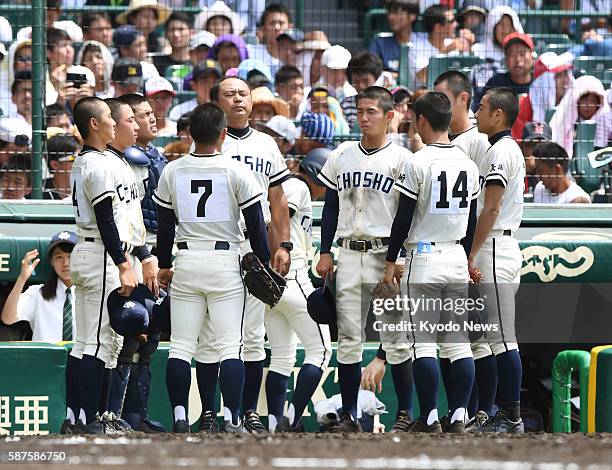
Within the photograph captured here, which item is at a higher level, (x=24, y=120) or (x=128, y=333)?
(x=24, y=120)

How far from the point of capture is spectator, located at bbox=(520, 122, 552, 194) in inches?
328

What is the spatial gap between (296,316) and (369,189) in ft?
2.85

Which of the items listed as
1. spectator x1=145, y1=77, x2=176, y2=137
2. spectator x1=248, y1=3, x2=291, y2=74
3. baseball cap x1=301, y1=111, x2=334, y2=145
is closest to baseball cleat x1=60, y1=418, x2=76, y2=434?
spectator x1=145, y1=77, x2=176, y2=137

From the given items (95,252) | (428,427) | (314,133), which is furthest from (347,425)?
(314,133)

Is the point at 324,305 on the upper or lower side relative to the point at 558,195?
lower

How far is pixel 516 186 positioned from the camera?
6.66m

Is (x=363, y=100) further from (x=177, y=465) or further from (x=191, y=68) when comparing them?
(x=191, y=68)

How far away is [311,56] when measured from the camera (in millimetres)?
9641

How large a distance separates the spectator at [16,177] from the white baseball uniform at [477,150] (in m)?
2.85

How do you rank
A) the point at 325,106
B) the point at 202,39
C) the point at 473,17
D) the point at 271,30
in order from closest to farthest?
1. the point at 325,106
2. the point at 202,39
3. the point at 271,30
4. the point at 473,17

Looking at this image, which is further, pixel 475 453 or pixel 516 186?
pixel 516 186

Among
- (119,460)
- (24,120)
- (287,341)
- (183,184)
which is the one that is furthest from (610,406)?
(24,120)

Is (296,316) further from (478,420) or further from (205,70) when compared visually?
(205,70)

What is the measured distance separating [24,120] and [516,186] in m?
3.32
